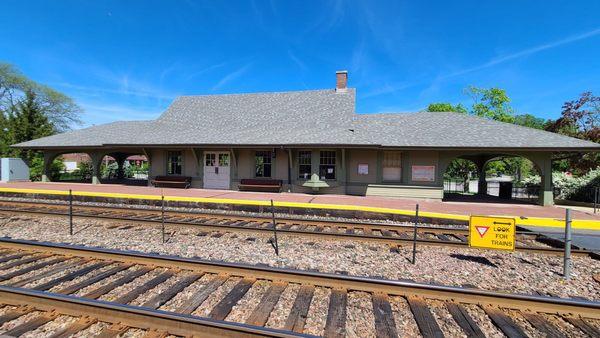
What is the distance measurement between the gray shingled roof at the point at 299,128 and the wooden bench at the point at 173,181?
235 cm

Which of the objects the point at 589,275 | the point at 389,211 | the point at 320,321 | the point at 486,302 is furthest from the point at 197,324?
the point at 389,211

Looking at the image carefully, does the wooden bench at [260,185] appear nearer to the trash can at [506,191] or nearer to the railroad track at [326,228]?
the railroad track at [326,228]

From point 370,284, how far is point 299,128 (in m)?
14.8

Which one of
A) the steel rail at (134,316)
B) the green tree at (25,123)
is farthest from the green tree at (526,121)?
the green tree at (25,123)

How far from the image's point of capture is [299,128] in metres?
18.2

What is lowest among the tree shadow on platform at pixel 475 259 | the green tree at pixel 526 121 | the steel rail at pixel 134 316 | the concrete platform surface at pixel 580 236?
the tree shadow on platform at pixel 475 259

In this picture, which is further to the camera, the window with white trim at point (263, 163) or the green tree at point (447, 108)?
the green tree at point (447, 108)

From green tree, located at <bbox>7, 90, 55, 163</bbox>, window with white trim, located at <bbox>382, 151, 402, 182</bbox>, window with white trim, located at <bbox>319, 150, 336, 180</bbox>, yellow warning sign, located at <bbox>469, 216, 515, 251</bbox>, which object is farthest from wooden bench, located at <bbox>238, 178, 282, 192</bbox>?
green tree, located at <bbox>7, 90, 55, 163</bbox>

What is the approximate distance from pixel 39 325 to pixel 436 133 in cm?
1737

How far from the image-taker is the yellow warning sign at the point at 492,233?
5.28 metres

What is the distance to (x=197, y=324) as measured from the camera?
3.02 meters

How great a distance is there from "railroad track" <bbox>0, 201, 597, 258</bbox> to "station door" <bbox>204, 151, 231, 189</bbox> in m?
7.59

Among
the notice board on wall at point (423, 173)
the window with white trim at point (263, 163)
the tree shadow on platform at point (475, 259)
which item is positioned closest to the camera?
the tree shadow on platform at point (475, 259)

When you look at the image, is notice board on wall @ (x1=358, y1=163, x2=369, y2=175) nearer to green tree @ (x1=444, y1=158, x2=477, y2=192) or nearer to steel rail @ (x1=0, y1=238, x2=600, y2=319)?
steel rail @ (x1=0, y1=238, x2=600, y2=319)
